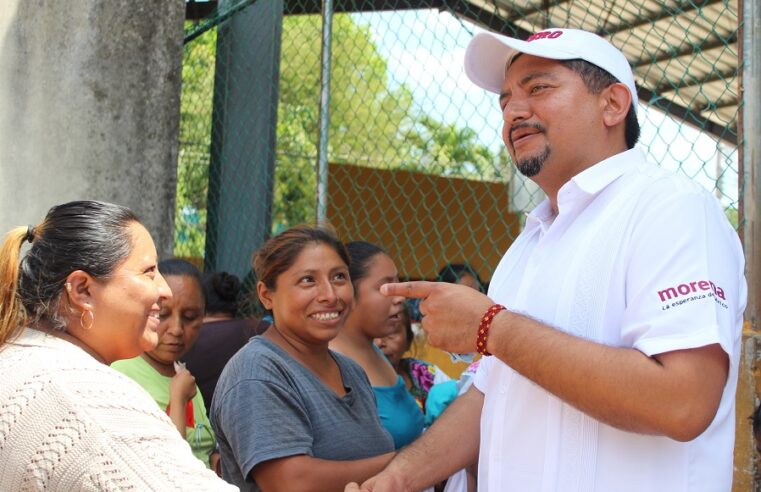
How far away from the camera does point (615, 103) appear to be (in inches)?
83.7

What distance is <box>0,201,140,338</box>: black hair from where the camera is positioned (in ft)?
6.42

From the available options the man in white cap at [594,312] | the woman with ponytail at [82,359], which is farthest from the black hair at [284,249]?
the man in white cap at [594,312]

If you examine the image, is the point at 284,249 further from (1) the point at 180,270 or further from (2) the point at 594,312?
(2) the point at 594,312

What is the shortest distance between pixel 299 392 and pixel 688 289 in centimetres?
128

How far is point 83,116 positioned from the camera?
14.7ft

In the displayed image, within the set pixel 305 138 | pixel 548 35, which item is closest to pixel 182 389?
pixel 548 35

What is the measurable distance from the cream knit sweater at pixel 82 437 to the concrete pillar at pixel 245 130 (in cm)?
380

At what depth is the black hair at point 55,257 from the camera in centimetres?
196

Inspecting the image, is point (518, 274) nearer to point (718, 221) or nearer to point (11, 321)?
point (718, 221)

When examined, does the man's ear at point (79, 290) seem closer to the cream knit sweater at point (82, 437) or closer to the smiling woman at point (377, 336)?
the cream knit sweater at point (82, 437)

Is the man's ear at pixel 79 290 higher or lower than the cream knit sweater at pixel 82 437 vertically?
higher

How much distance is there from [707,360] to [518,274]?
581mm

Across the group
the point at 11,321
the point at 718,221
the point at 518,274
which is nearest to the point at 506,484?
the point at 518,274

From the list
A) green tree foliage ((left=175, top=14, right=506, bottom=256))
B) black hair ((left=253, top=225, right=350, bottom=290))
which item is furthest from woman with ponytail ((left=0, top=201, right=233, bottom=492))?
green tree foliage ((left=175, top=14, right=506, bottom=256))
